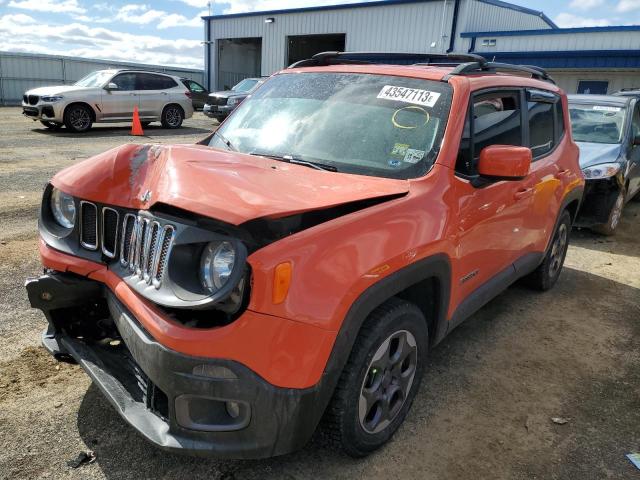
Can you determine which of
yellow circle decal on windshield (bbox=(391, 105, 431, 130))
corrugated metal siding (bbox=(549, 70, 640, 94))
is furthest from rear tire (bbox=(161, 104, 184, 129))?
yellow circle decal on windshield (bbox=(391, 105, 431, 130))

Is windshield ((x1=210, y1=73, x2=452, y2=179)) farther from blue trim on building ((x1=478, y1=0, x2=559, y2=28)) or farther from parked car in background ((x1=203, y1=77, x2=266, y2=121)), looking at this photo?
blue trim on building ((x1=478, y1=0, x2=559, y2=28))

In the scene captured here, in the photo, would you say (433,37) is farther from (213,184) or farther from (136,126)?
(213,184)

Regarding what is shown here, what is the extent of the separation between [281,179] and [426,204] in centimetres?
72

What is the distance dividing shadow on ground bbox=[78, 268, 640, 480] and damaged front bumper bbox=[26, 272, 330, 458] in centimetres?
41

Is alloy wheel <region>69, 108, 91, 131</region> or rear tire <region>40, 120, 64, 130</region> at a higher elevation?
alloy wheel <region>69, 108, 91, 131</region>

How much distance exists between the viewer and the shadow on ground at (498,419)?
240 centimetres

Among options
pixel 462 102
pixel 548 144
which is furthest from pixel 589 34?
pixel 462 102

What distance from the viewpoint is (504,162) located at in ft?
9.20

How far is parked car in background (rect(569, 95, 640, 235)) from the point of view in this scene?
21.4 ft

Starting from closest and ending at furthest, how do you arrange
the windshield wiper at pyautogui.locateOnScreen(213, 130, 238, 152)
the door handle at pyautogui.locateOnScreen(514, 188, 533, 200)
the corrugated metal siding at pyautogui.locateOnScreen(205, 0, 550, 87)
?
the windshield wiper at pyautogui.locateOnScreen(213, 130, 238, 152)
the door handle at pyautogui.locateOnScreen(514, 188, 533, 200)
the corrugated metal siding at pyautogui.locateOnScreen(205, 0, 550, 87)

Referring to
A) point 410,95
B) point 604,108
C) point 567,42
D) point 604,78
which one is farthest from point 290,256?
point 567,42

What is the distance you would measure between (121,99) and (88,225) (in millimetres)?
13696

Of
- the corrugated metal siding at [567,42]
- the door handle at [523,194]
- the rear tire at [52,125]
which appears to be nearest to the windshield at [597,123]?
the door handle at [523,194]

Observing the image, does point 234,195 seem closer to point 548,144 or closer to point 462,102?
point 462,102
